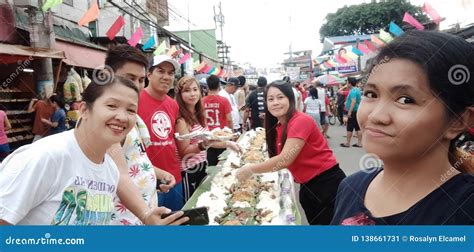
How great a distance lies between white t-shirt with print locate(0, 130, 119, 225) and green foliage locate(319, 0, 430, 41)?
1.35 metres

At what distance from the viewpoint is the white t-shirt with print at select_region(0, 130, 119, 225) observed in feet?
2.96

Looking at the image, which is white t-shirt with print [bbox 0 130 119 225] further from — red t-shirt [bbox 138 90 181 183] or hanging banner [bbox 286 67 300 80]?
hanging banner [bbox 286 67 300 80]

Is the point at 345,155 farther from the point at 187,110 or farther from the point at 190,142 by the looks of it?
the point at 190,142

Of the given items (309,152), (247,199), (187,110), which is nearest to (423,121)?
(309,152)

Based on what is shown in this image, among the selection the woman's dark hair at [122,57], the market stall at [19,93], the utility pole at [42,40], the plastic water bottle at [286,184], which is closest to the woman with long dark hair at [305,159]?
the plastic water bottle at [286,184]

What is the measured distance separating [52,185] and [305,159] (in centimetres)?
136

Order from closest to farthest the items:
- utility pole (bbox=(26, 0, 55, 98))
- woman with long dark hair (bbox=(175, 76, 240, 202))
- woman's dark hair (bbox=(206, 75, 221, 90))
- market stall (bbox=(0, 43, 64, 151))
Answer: woman with long dark hair (bbox=(175, 76, 240, 202)), woman's dark hair (bbox=(206, 75, 221, 90)), market stall (bbox=(0, 43, 64, 151)), utility pole (bbox=(26, 0, 55, 98))

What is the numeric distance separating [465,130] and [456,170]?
8 cm

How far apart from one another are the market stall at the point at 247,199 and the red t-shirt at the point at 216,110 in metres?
1.25

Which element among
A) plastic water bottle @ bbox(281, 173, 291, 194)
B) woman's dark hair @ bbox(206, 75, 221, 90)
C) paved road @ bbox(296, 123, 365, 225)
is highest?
woman's dark hair @ bbox(206, 75, 221, 90)

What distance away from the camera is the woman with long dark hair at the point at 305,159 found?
6.22 feet

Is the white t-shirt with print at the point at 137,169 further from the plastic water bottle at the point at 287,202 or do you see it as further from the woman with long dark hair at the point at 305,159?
the plastic water bottle at the point at 287,202

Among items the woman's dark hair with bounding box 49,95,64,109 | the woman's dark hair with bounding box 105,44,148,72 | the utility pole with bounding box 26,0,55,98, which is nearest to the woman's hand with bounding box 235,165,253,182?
the woman's dark hair with bounding box 105,44,148,72
